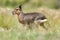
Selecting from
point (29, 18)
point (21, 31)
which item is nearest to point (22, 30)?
point (21, 31)

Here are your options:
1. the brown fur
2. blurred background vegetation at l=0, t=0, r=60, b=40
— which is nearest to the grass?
blurred background vegetation at l=0, t=0, r=60, b=40

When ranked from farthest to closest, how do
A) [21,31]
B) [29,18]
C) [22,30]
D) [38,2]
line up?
[38,2] < [29,18] < [22,30] < [21,31]

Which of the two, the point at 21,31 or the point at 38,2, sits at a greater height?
the point at 21,31

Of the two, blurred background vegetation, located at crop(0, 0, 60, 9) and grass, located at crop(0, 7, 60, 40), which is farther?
blurred background vegetation, located at crop(0, 0, 60, 9)

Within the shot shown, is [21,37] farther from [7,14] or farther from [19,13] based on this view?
[7,14]

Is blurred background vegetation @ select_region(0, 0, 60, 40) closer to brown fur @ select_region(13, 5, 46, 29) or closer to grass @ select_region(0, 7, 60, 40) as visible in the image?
grass @ select_region(0, 7, 60, 40)

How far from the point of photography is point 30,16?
A: 1220 centimetres

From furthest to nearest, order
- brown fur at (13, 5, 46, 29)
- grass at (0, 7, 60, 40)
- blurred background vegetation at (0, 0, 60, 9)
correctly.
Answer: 1. blurred background vegetation at (0, 0, 60, 9)
2. brown fur at (13, 5, 46, 29)
3. grass at (0, 7, 60, 40)

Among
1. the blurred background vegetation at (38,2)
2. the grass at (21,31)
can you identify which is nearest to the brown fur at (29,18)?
the grass at (21,31)

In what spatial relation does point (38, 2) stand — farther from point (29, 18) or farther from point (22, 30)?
point (22, 30)

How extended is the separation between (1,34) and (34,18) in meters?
3.08

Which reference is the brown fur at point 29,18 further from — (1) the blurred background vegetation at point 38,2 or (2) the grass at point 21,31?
(1) the blurred background vegetation at point 38,2

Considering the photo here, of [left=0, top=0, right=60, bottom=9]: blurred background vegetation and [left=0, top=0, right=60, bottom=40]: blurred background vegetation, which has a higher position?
[left=0, top=0, right=60, bottom=40]: blurred background vegetation

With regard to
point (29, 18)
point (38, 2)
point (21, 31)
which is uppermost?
point (21, 31)
